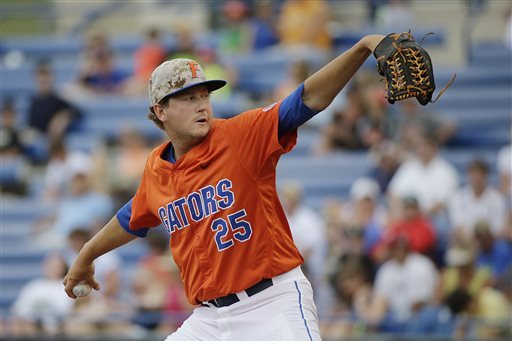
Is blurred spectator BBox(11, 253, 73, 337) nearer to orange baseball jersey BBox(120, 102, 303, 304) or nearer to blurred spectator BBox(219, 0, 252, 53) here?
blurred spectator BBox(219, 0, 252, 53)

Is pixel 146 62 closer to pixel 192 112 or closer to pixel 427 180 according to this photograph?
pixel 427 180

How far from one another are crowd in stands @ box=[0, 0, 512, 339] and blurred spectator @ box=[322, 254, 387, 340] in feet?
0.04

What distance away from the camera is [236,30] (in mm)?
15508

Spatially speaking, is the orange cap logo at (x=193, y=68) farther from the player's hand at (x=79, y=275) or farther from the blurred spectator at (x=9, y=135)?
the blurred spectator at (x=9, y=135)

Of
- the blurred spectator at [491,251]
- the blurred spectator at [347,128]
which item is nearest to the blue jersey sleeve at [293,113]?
Answer: the blurred spectator at [491,251]

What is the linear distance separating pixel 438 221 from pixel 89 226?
367 cm

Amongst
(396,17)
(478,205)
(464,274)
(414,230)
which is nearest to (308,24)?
(396,17)

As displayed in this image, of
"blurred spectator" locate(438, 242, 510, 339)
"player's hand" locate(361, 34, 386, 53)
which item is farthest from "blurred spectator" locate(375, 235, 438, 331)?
"player's hand" locate(361, 34, 386, 53)

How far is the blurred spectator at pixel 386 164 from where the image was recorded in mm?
11383

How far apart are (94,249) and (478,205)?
5.37 metres

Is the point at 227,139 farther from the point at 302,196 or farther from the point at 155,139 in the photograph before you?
the point at 155,139

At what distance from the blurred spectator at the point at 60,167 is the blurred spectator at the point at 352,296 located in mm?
4010

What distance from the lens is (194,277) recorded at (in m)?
5.52

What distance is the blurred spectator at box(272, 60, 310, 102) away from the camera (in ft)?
40.7
